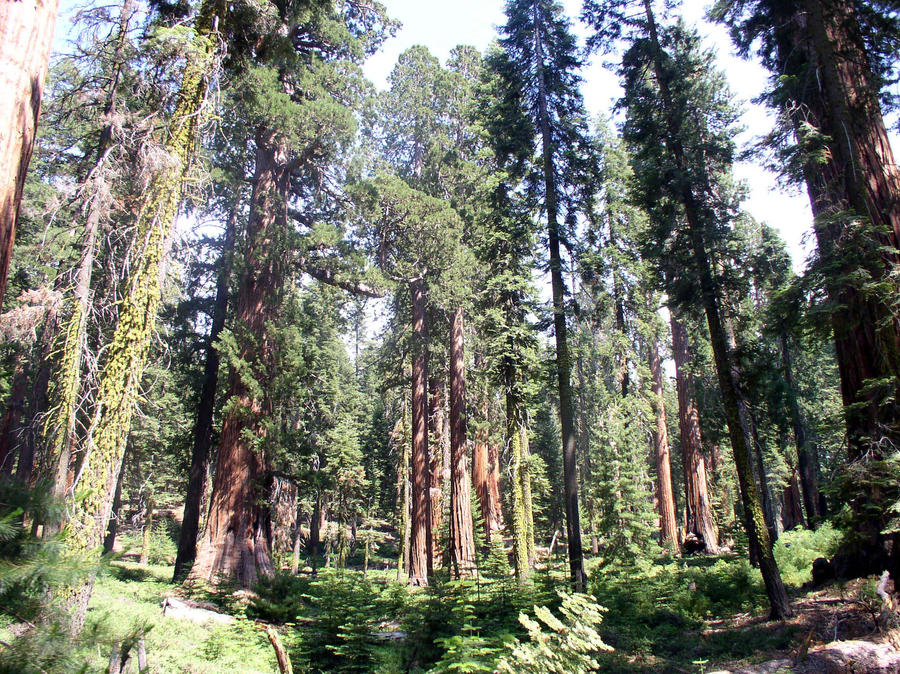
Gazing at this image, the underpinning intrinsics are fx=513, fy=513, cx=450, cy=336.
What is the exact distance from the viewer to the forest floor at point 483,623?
22.5 ft

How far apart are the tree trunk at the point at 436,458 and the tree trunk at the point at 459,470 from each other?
→ 72 centimetres

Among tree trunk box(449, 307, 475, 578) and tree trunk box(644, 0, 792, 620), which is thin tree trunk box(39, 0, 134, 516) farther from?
tree trunk box(644, 0, 792, 620)

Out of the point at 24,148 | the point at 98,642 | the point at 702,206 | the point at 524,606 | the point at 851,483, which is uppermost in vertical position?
the point at 702,206

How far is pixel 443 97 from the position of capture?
2052cm

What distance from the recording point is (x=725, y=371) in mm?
10930

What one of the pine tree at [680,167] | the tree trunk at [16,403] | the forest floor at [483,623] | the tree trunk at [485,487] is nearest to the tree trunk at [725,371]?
Answer: the pine tree at [680,167]

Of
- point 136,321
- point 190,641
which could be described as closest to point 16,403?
point 190,641

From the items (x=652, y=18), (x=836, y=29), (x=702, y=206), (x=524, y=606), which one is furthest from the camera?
(x=652, y=18)

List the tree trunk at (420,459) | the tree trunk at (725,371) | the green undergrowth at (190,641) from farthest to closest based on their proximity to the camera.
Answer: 1. the tree trunk at (420,459)
2. the tree trunk at (725,371)
3. the green undergrowth at (190,641)

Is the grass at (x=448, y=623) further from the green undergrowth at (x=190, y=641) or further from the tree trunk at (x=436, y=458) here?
the tree trunk at (x=436, y=458)

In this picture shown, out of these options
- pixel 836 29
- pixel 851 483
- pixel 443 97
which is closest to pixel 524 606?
pixel 851 483

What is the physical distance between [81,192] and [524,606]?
11.2m

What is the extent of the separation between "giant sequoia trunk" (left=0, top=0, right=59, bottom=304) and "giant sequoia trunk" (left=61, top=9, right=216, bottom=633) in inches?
120

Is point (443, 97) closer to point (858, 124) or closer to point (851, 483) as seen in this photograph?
point (858, 124)
